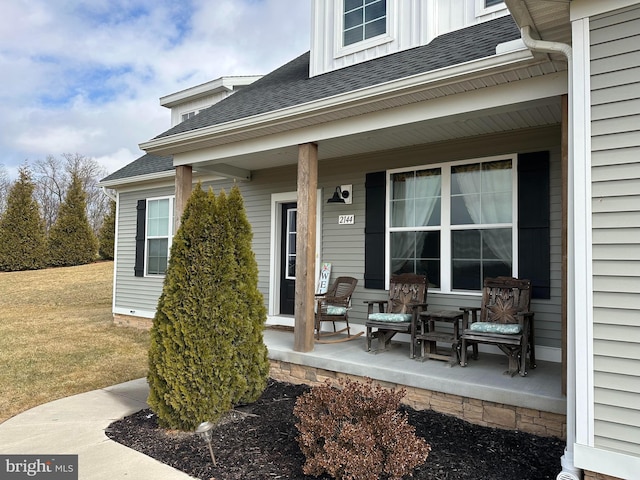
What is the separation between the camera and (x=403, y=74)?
12.9ft

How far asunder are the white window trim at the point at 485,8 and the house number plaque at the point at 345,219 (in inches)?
111

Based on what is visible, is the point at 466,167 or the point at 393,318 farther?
the point at 466,167

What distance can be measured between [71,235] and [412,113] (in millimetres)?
21922

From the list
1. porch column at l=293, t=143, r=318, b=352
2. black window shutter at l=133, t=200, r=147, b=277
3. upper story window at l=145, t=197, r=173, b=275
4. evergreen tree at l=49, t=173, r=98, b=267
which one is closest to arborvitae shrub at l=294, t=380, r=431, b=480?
porch column at l=293, t=143, r=318, b=352

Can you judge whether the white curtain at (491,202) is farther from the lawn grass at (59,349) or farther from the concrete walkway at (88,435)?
the lawn grass at (59,349)

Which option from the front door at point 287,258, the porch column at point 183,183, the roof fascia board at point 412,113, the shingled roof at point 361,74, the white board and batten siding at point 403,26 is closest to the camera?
the roof fascia board at point 412,113

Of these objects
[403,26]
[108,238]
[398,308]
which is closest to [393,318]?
[398,308]

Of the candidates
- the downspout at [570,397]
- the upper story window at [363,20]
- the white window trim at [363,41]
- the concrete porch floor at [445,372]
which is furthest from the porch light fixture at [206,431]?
the upper story window at [363,20]

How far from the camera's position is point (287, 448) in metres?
2.96

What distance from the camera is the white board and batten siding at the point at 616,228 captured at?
86.7 inches

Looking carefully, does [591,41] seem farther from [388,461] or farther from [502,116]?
[388,461]

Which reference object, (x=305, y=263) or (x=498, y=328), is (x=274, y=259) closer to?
(x=305, y=263)

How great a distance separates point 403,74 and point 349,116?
620 millimetres

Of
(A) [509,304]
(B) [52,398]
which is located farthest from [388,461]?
(B) [52,398]
